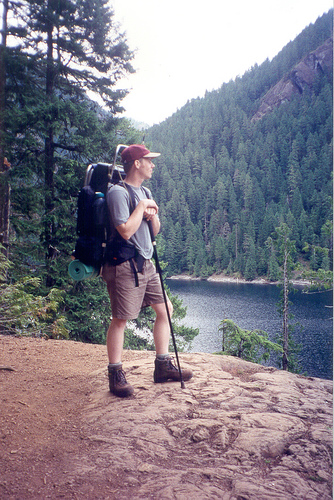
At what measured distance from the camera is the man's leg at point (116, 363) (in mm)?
2326

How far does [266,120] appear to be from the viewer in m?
85.4

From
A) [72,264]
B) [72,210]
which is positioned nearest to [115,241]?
[72,264]

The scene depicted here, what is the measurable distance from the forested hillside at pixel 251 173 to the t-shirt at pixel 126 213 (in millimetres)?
1136

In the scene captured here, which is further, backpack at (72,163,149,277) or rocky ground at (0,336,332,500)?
backpack at (72,163,149,277)

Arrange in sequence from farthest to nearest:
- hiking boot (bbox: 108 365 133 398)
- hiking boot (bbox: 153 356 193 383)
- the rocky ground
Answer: hiking boot (bbox: 153 356 193 383)
hiking boot (bbox: 108 365 133 398)
the rocky ground

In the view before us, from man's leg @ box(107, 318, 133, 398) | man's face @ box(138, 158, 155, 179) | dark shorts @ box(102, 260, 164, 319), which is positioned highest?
man's face @ box(138, 158, 155, 179)

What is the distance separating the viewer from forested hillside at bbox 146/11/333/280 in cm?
1169

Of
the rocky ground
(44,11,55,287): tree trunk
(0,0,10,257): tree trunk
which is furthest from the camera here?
(44,11,55,287): tree trunk

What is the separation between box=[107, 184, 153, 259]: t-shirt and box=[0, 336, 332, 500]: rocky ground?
965 mm

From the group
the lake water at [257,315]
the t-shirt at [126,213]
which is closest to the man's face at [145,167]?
the t-shirt at [126,213]

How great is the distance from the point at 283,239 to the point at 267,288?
2004 centimetres

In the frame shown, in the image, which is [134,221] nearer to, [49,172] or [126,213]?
[126,213]

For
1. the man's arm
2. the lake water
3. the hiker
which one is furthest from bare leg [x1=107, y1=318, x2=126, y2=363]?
the lake water

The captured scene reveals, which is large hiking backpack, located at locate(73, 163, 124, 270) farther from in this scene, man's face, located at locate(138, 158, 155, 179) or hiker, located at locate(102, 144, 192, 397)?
man's face, located at locate(138, 158, 155, 179)
